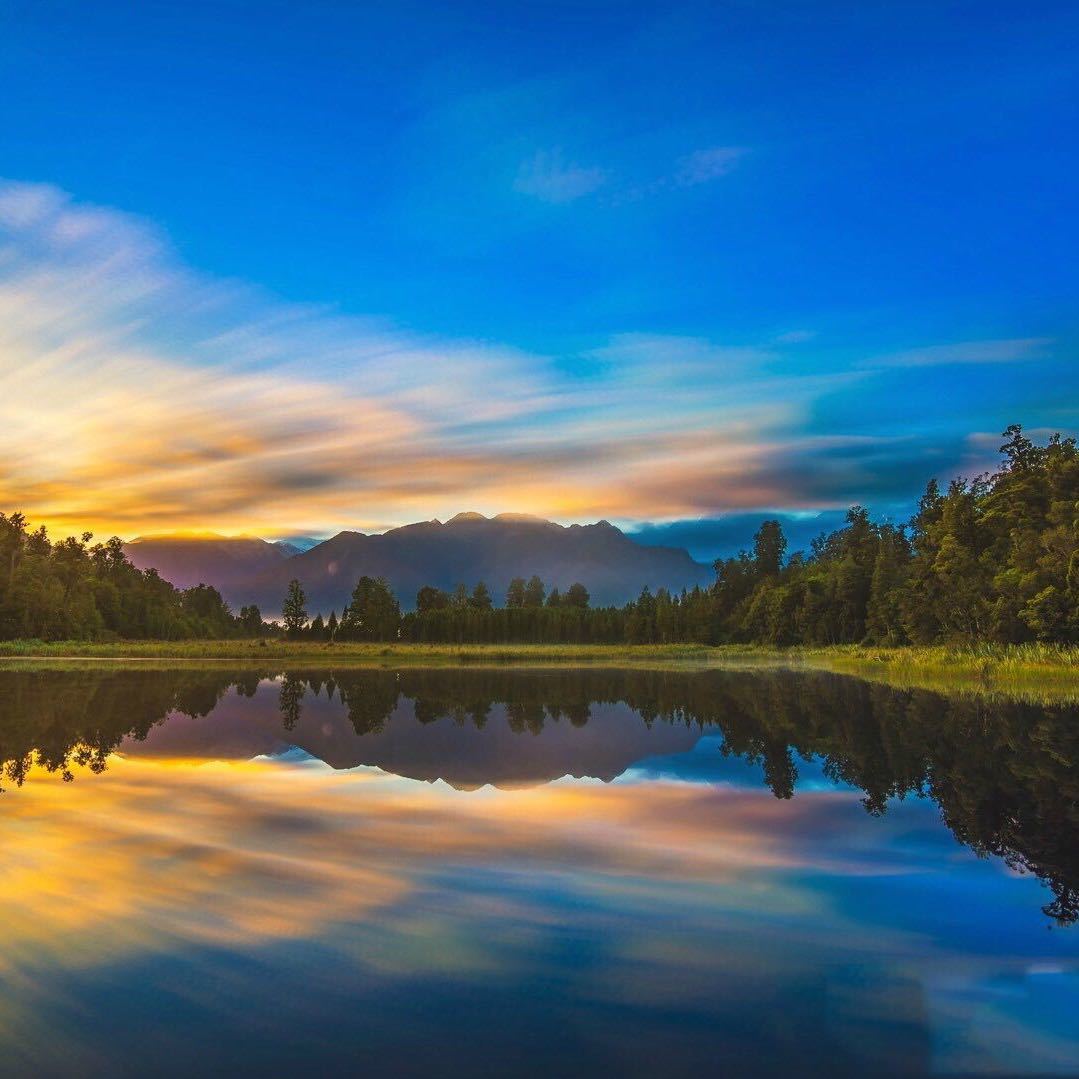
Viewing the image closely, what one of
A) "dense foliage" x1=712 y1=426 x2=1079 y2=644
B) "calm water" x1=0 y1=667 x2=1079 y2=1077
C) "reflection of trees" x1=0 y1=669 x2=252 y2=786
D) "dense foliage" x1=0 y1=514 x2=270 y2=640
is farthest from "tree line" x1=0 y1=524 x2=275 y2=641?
"calm water" x1=0 y1=667 x2=1079 y2=1077

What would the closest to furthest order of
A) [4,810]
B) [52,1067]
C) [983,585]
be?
1. [52,1067]
2. [4,810]
3. [983,585]

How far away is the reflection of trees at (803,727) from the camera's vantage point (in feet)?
33.9

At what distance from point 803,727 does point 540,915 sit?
54.1 ft

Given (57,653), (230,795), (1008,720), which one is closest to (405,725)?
(230,795)

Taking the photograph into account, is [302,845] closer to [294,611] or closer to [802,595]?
[802,595]

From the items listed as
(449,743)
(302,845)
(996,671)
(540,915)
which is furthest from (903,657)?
(540,915)

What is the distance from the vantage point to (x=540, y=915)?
6.60 meters

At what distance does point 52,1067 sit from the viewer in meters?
4.21

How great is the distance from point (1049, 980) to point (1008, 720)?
1733cm

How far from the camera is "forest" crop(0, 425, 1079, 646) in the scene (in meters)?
50.6

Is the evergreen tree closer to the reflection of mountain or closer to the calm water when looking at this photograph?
the reflection of mountain

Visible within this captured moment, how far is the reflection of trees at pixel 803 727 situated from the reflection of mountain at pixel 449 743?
2.26ft

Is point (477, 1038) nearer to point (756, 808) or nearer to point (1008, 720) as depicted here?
point (756, 808)

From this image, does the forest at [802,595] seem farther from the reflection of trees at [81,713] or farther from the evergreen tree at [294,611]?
the reflection of trees at [81,713]
